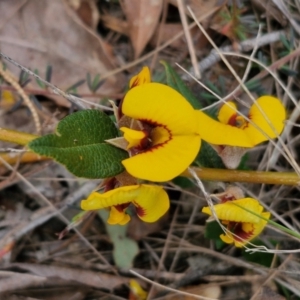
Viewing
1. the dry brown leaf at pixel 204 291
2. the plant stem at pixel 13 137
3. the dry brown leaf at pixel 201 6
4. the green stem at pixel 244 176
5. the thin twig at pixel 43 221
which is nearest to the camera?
the plant stem at pixel 13 137

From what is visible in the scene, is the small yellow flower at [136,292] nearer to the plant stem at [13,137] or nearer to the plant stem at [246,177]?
the plant stem at [246,177]

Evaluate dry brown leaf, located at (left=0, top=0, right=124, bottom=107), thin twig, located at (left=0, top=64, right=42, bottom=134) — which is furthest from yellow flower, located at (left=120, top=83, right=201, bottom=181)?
dry brown leaf, located at (left=0, top=0, right=124, bottom=107)

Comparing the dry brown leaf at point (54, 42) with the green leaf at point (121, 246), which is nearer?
the green leaf at point (121, 246)

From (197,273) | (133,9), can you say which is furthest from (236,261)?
(133,9)

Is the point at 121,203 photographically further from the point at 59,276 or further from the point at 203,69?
the point at 203,69

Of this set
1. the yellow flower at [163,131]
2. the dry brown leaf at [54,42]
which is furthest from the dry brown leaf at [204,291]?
the dry brown leaf at [54,42]

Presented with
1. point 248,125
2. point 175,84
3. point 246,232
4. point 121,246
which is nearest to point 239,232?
point 246,232
